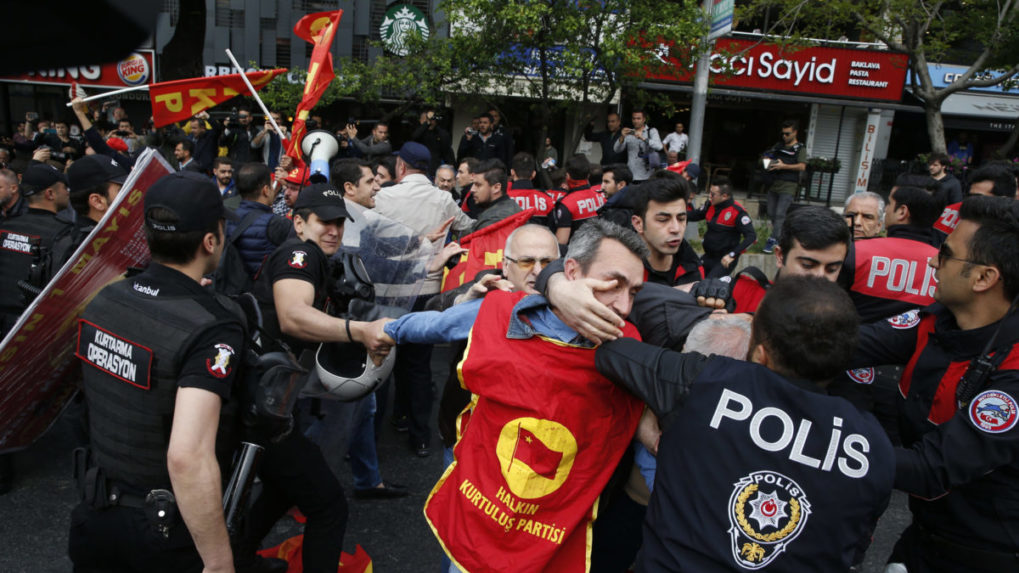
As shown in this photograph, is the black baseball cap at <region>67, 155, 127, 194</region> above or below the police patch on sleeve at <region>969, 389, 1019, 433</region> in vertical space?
above

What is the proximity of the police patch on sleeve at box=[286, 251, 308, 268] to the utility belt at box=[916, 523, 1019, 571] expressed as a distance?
104 inches

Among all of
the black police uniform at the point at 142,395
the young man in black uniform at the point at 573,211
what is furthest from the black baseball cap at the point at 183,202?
the young man in black uniform at the point at 573,211

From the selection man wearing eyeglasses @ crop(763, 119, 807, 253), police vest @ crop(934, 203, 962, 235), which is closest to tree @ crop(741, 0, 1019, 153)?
man wearing eyeglasses @ crop(763, 119, 807, 253)

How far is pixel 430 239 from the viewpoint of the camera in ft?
14.5

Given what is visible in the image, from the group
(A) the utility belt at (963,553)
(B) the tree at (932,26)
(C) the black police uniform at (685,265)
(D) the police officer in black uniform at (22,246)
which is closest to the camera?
(A) the utility belt at (963,553)

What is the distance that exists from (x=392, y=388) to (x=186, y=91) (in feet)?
10.6

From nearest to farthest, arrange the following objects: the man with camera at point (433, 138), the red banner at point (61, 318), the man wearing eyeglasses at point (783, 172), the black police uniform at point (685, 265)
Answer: the red banner at point (61, 318) → the black police uniform at point (685, 265) → the man wearing eyeglasses at point (783, 172) → the man with camera at point (433, 138)

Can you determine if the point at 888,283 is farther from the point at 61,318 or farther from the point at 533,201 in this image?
the point at 61,318

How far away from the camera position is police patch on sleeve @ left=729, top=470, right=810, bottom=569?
1.62 metres

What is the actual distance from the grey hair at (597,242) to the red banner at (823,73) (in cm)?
1580

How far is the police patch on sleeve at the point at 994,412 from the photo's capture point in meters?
1.94

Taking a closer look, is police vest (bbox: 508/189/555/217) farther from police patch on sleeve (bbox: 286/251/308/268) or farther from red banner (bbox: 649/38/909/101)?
red banner (bbox: 649/38/909/101)

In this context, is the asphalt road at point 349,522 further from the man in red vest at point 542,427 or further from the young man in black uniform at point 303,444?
the man in red vest at point 542,427

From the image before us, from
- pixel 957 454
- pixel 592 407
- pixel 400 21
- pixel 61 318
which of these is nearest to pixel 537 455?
pixel 592 407
